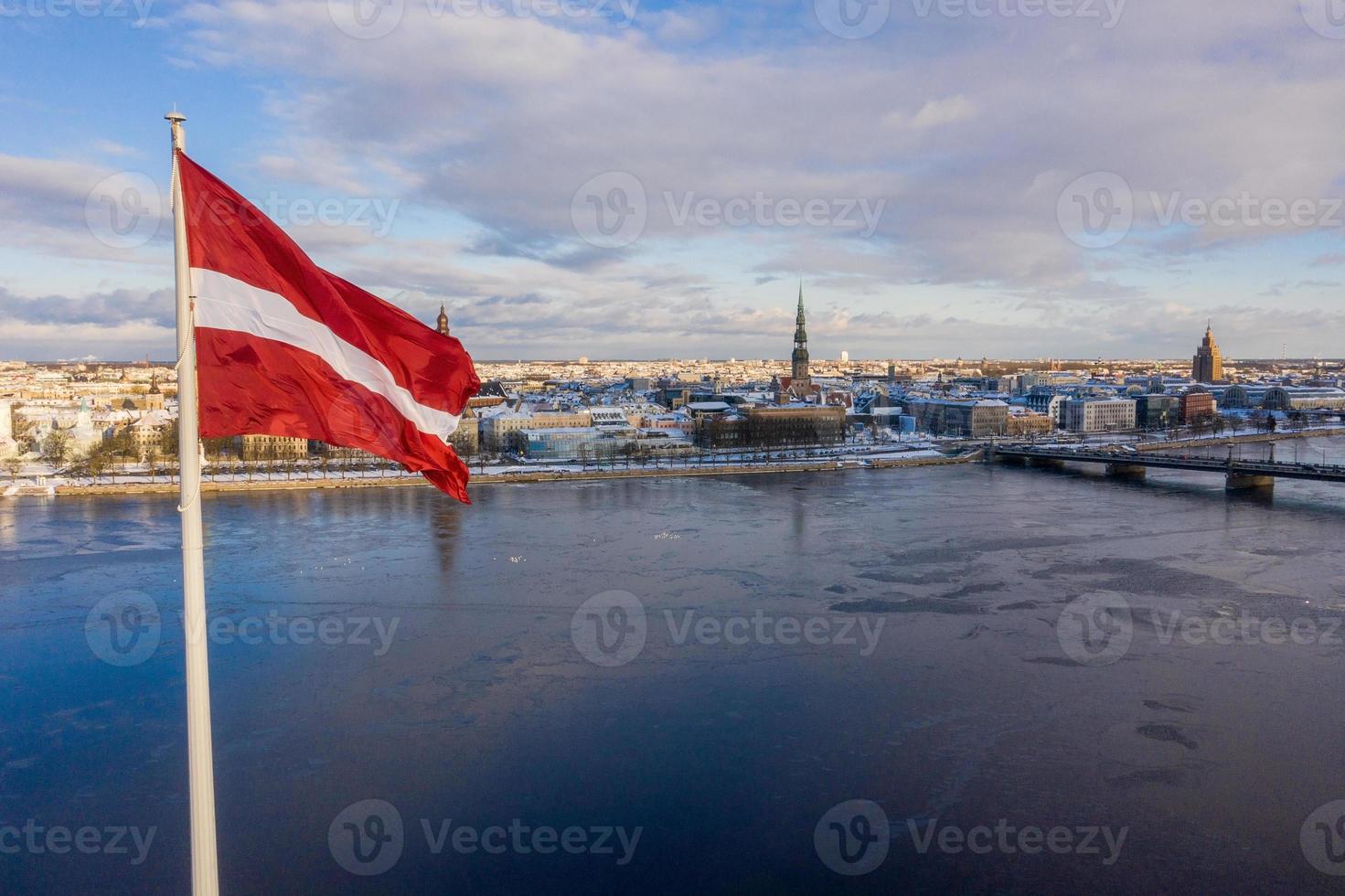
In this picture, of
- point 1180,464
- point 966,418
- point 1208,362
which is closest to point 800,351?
point 966,418

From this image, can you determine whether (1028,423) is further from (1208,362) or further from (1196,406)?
(1208,362)

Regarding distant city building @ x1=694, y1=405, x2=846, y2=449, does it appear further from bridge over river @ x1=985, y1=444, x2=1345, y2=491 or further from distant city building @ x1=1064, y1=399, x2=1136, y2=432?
distant city building @ x1=1064, y1=399, x2=1136, y2=432

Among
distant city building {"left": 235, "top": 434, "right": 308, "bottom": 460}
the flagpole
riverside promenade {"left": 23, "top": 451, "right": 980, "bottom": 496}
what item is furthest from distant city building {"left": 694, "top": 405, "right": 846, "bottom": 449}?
the flagpole

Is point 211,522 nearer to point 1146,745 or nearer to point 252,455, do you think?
point 252,455

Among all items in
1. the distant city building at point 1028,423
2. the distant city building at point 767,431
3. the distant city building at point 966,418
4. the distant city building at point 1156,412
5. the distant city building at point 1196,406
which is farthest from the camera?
the distant city building at point 1196,406

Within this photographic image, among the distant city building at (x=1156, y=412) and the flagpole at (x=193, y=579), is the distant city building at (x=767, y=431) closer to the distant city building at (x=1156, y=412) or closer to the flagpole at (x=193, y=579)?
the distant city building at (x=1156, y=412)

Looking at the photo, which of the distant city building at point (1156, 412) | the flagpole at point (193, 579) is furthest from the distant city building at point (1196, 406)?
the flagpole at point (193, 579)
